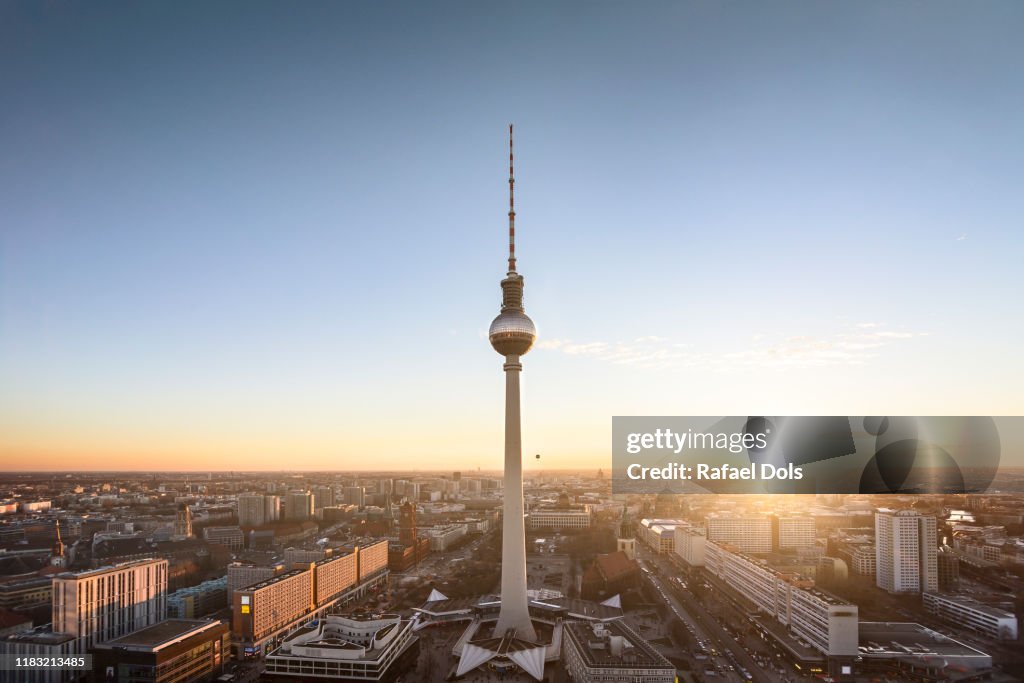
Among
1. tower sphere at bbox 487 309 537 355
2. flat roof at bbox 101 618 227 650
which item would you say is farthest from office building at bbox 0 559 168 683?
tower sphere at bbox 487 309 537 355

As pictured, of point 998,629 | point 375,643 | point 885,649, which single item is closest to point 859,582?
point 998,629

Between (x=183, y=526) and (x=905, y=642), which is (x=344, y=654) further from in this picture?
(x=183, y=526)

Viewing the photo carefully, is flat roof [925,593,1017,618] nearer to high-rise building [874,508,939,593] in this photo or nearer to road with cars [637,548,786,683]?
high-rise building [874,508,939,593]

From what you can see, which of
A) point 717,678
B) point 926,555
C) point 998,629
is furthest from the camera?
point 926,555

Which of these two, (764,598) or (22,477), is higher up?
(22,477)

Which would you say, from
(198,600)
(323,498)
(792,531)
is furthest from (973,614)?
(323,498)

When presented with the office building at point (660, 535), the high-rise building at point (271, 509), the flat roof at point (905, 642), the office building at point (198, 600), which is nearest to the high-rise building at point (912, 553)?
the flat roof at point (905, 642)

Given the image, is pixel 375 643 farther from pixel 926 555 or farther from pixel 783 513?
pixel 783 513
